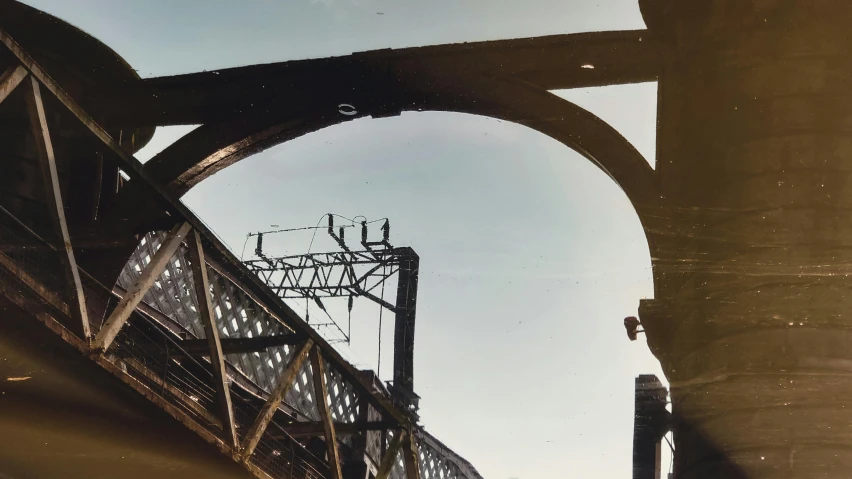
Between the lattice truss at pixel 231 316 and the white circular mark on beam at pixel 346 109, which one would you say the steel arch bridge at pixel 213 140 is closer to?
the white circular mark on beam at pixel 346 109

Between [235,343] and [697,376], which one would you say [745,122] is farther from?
[235,343]

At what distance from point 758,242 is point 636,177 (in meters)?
0.96

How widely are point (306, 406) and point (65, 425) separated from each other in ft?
52.5

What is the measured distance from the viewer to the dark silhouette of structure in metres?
3.58

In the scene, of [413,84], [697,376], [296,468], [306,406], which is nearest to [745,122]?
[697,376]

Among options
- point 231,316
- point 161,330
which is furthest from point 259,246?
point 161,330

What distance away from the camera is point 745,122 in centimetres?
404

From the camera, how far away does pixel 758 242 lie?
149 inches

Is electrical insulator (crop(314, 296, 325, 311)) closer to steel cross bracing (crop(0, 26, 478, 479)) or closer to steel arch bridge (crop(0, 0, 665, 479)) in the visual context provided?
steel cross bracing (crop(0, 26, 478, 479))

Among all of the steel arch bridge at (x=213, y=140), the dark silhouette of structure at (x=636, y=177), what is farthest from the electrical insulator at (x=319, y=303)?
the dark silhouette of structure at (x=636, y=177)

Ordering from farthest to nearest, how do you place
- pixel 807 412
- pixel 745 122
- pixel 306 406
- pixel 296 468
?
pixel 306 406, pixel 296 468, pixel 745 122, pixel 807 412

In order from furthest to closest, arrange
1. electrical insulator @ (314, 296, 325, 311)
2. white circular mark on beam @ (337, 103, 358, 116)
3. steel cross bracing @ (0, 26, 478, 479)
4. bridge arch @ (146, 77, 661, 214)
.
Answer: electrical insulator @ (314, 296, 325, 311) < white circular mark on beam @ (337, 103, 358, 116) < bridge arch @ (146, 77, 661, 214) < steel cross bracing @ (0, 26, 478, 479)

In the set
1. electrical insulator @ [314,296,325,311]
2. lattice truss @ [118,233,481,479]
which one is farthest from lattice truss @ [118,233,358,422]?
electrical insulator @ [314,296,325,311]

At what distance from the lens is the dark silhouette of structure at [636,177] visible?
11.8 ft
